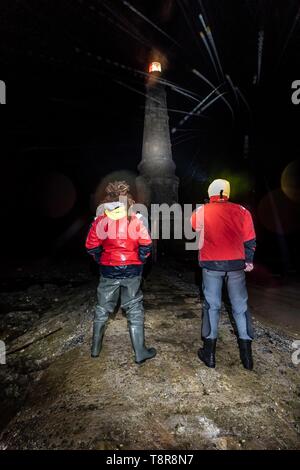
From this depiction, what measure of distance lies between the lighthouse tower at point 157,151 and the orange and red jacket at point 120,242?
9.84m

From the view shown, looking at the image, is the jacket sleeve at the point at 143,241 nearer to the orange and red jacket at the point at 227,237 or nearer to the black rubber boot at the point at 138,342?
the orange and red jacket at the point at 227,237

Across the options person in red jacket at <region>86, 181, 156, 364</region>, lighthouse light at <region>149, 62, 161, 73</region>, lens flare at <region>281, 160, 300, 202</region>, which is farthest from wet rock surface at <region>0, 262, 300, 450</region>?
lens flare at <region>281, 160, 300, 202</region>

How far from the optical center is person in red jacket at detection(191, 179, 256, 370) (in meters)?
3.10

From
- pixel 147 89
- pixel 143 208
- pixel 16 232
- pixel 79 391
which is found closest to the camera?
pixel 79 391

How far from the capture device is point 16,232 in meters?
25.8

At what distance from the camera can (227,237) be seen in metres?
3.13

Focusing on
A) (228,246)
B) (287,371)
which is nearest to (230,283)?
(228,246)

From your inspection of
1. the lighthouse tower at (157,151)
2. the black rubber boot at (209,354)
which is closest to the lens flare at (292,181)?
the lighthouse tower at (157,151)

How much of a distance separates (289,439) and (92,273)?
1010cm

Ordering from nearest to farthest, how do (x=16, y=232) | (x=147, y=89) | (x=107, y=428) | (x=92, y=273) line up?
(x=107, y=428) < (x=92, y=273) < (x=147, y=89) < (x=16, y=232)

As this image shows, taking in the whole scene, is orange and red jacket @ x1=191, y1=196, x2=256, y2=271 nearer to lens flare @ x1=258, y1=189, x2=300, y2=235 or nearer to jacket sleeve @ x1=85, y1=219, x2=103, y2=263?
jacket sleeve @ x1=85, y1=219, x2=103, y2=263

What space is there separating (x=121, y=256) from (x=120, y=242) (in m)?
0.18

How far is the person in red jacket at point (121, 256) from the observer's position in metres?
3.16

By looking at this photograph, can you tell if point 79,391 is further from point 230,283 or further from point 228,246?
point 228,246
